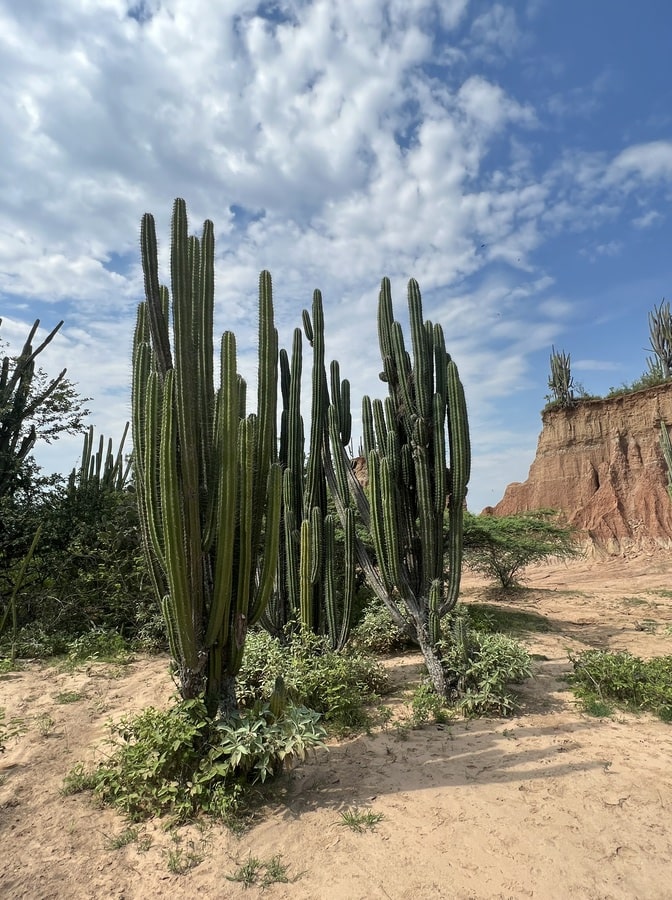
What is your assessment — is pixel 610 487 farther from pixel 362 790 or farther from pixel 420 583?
pixel 362 790

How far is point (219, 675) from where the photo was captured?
13.3ft

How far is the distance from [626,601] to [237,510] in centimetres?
1265

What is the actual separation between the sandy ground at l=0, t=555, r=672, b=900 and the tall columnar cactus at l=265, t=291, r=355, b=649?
207 centimetres

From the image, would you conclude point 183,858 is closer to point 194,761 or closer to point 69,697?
point 194,761

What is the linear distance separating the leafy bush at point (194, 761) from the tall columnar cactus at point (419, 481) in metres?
2.58

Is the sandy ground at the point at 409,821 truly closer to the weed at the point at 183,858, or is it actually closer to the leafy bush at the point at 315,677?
the weed at the point at 183,858

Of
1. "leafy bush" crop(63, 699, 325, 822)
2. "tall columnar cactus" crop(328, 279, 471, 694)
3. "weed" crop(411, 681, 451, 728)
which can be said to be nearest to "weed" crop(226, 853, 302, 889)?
"leafy bush" crop(63, 699, 325, 822)

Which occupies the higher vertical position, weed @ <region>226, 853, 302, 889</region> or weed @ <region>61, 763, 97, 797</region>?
weed @ <region>61, 763, 97, 797</region>

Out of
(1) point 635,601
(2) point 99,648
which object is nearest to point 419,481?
(2) point 99,648

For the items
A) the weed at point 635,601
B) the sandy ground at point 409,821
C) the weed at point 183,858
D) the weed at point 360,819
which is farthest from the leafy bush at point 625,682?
the weed at point 635,601

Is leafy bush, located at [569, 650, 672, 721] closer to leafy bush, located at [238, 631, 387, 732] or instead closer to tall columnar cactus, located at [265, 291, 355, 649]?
leafy bush, located at [238, 631, 387, 732]

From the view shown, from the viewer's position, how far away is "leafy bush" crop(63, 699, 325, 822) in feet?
11.3

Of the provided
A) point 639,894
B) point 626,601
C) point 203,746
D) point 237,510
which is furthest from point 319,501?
point 626,601

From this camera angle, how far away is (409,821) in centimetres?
336
